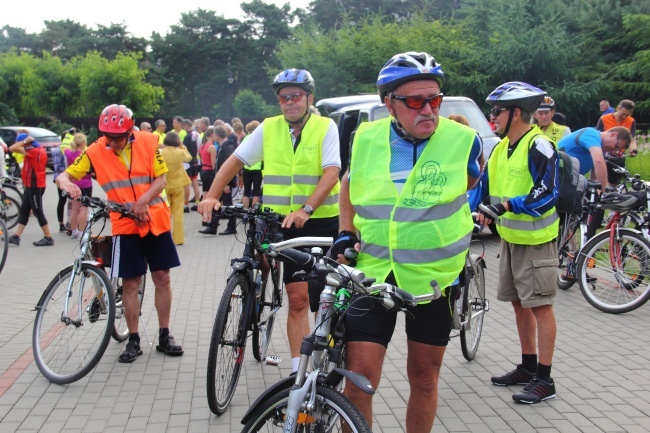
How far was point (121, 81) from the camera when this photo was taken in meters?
46.6

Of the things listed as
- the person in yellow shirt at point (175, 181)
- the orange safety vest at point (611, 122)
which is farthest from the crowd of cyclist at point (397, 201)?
the orange safety vest at point (611, 122)

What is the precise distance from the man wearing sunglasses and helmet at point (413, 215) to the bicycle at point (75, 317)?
2741 millimetres

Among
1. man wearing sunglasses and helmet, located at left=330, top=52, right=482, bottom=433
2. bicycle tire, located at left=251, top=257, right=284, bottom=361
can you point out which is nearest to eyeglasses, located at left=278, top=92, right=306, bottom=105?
bicycle tire, located at left=251, top=257, right=284, bottom=361

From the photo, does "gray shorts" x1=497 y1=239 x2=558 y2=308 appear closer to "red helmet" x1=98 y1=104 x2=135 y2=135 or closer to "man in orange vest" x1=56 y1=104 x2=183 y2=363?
"man in orange vest" x1=56 y1=104 x2=183 y2=363

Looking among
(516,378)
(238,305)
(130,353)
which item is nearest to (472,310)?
(516,378)

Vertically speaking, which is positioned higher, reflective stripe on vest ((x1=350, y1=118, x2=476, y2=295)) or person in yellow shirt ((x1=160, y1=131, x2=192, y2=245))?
reflective stripe on vest ((x1=350, y1=118, x2=476, y2=295))

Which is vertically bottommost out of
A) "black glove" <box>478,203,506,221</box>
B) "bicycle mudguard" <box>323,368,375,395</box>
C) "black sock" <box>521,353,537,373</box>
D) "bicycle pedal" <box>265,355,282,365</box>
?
"bicycle pedal" <box>265,355,282,365</box>

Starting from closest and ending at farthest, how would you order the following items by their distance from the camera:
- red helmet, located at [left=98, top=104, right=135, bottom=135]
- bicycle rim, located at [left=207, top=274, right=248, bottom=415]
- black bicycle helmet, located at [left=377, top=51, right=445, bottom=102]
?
black bicycle helmet, located at [left=377, top=51, right=445, bottom=102]
bicycle rim, located at [left=207, top=274, right=248, bottom=415]
red helmet, located at [left=98, top=104, right=135, bottom=135]

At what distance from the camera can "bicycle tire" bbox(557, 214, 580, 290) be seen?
26.5 feet

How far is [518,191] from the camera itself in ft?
16.0

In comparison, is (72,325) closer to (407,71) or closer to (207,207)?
(207,207)

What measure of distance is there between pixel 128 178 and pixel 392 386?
2560 mm

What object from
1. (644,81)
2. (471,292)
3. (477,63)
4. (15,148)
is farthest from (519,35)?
(471,292)

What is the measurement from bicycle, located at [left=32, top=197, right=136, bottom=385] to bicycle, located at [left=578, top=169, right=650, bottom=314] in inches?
179
